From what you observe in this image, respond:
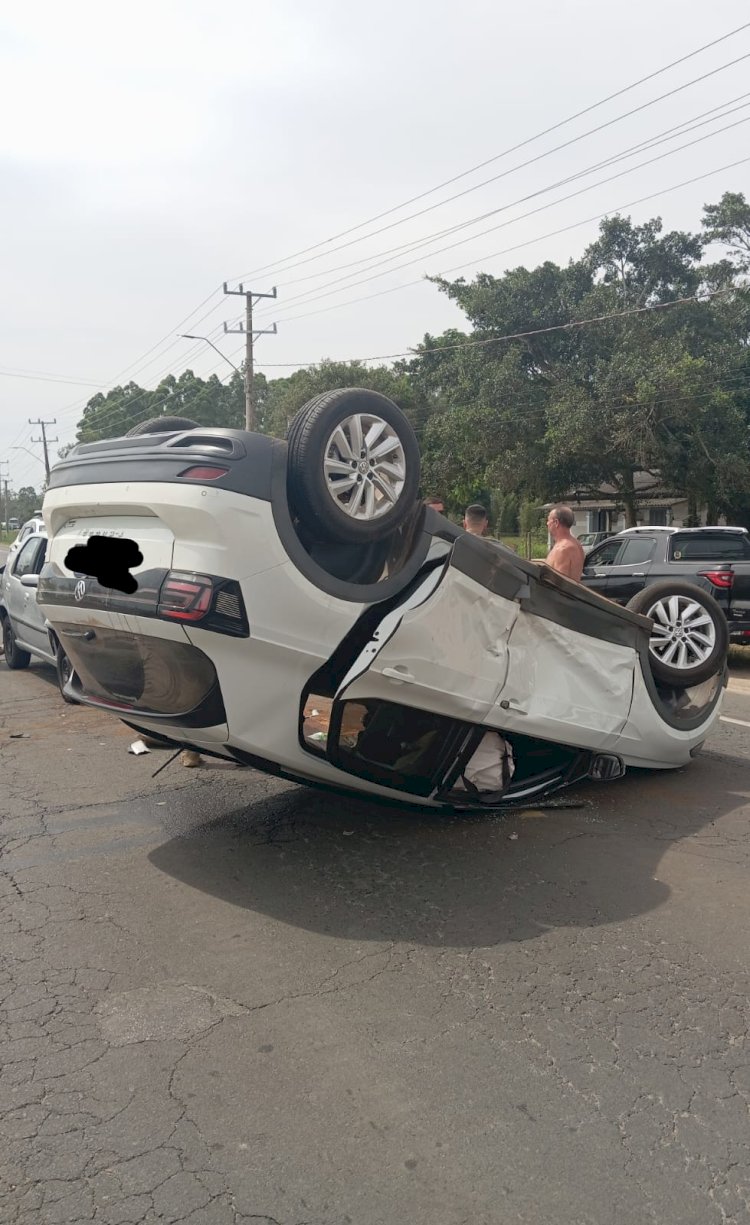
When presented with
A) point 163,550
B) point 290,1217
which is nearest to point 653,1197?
point 290,1217

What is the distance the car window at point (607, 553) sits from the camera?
44.3ft

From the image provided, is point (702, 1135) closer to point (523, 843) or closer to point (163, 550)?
point (523, 843)

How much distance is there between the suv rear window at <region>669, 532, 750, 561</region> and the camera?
12.7 meters

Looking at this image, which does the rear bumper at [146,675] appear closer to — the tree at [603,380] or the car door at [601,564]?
the car door at [601,564]

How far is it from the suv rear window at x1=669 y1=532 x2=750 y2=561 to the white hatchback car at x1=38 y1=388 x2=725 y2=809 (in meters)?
8.16

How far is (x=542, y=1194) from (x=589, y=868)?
2384mm

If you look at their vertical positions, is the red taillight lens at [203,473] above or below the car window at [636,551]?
above

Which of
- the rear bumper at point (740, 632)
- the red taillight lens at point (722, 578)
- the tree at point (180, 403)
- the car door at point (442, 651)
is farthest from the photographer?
the tree at point (180, 403)

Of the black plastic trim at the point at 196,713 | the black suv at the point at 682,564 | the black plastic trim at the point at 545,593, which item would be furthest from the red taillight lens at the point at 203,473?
the black suv at the point at 682,564

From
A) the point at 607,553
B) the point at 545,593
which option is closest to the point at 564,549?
the point at 545,593

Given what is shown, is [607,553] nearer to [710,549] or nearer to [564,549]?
[710,549]

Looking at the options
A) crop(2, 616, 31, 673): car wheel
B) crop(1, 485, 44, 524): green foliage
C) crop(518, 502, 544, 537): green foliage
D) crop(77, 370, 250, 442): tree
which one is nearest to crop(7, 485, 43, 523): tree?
crop(1, 485, 44, 524): green foliage

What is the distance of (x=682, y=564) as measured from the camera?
504 inches

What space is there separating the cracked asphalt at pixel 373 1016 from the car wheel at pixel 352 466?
174 cm
